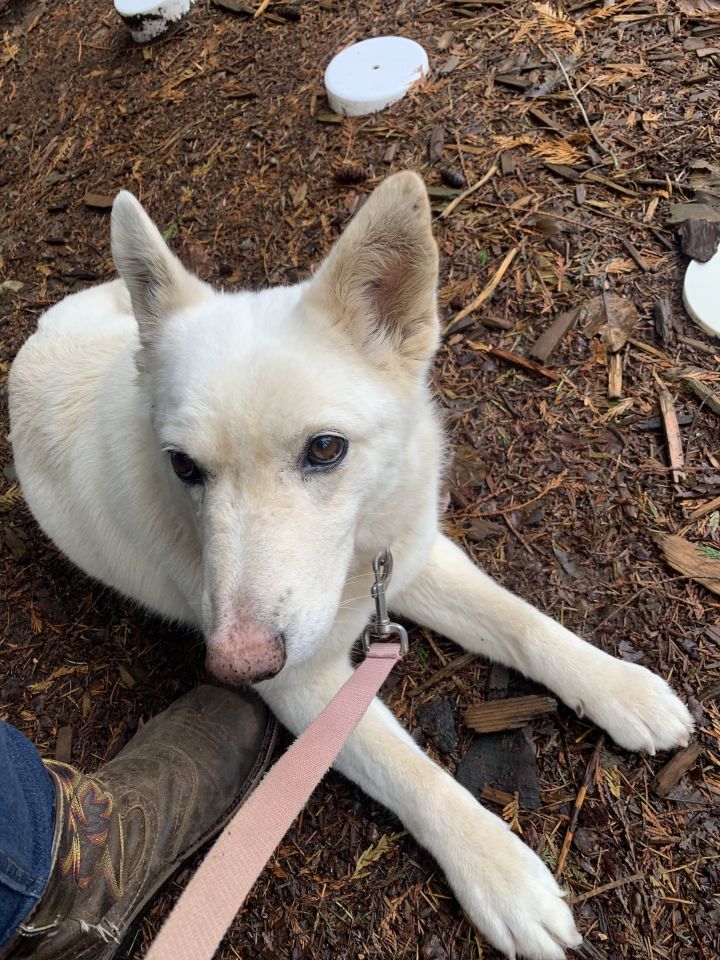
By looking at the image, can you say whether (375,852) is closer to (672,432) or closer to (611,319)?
(672,432)

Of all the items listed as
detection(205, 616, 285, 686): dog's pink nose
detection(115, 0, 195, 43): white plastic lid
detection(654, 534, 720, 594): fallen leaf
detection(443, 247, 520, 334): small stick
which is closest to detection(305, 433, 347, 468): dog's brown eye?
detection(205, 616, 285, 686): dog's pink nose

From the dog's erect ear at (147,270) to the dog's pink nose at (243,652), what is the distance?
40.5 inches

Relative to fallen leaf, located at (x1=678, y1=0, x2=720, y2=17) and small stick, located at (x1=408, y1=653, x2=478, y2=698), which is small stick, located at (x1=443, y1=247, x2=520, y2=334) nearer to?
small stick, located at (x1=408, y1=653, x2=478, y2=698)

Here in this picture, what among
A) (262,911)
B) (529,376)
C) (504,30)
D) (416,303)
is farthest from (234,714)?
(504,30)

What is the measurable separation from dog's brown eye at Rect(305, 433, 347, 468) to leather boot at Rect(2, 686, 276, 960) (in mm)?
1200

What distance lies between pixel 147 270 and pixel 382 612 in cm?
131

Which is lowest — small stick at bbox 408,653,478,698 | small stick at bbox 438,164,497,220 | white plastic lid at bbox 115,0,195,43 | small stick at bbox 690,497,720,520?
small stick at bbox 408,653,478,698

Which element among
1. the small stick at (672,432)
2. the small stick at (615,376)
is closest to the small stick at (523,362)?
the small stick at (615,376)

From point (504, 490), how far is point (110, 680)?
6.48ft

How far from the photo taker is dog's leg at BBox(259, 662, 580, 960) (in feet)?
6.34

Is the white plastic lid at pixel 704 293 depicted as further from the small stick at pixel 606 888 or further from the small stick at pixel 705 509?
the small stick at pixel 606 888

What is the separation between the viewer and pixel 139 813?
2154 mm

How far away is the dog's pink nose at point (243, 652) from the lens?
149 centimetres

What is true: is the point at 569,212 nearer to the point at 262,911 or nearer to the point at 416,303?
the point at 416,303
